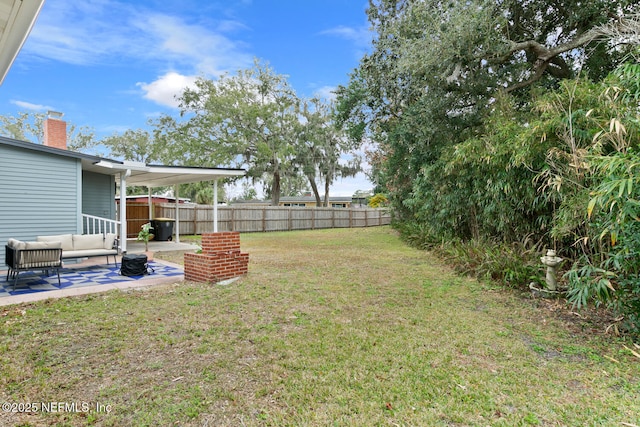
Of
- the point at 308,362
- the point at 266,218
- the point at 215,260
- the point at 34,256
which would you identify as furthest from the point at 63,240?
the point at 266,218

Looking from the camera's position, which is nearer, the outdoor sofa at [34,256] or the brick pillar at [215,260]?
the outdoor sofa at [34,256]

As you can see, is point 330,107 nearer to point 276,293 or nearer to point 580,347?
point 276,293

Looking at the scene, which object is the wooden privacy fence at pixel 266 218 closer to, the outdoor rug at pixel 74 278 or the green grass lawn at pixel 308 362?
the outdoor rug at pixel 74 278

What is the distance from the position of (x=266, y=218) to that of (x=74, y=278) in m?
12.3

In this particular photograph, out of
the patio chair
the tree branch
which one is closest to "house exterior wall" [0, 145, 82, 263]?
the patio chair

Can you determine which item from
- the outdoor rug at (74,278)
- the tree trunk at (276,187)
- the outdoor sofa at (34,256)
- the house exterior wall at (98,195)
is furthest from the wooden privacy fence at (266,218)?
the outdoor sofa at (34,256)

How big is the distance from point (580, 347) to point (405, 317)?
1.74 m

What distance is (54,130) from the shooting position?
29.2 feet

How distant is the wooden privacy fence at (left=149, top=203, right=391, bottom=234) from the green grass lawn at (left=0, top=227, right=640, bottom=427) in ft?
35.4

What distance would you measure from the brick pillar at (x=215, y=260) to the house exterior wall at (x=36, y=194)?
3654mm

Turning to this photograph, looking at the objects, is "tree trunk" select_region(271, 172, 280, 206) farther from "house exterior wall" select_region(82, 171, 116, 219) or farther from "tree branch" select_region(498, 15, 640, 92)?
"tree branch" select_region(498, 15, 640, 92)

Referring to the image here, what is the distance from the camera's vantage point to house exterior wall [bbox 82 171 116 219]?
9148 millimetres

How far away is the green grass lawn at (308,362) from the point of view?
2.14 m

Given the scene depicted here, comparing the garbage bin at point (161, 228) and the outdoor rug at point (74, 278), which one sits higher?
the garbage bin at point (161, 228)
